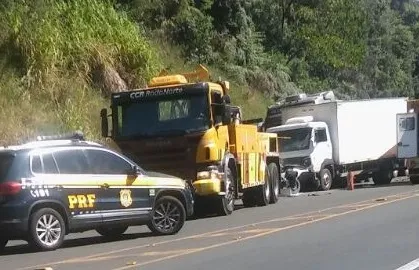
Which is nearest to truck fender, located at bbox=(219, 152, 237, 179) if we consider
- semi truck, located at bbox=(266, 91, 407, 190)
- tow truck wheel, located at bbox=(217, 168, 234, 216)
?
tow truck wheel, located at bbox=(217, 168, 234, 216)

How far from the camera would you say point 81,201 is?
15047 millimetres

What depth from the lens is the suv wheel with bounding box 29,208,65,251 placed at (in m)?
Answer: 14.4

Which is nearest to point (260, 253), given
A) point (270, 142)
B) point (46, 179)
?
point (46, 179)

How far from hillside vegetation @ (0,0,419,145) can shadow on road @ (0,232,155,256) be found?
757 centimetres

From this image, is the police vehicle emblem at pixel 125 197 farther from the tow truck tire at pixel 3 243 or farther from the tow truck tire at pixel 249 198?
the tow truck tire at pixel 249 198

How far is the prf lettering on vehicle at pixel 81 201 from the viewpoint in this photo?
49.0ft

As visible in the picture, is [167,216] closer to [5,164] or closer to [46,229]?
[46,229]

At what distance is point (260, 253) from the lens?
→ 13.0 m

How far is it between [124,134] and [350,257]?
8.70 metres

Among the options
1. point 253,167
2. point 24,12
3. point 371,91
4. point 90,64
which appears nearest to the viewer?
point 253,167

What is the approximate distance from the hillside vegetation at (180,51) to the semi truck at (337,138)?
17.9 ft

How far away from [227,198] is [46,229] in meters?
6.43

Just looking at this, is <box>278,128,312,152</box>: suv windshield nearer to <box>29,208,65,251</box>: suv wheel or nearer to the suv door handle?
the suv door handle

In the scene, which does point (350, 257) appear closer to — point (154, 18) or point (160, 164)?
point (160, 164)
